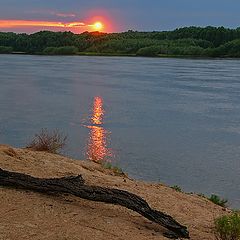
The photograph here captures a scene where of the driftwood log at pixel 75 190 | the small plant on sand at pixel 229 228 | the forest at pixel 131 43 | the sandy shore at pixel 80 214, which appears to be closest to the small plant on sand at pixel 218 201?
the sandy shore at pixel 80 214

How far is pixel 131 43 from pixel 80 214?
87.9 metres

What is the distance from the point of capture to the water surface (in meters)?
12.6

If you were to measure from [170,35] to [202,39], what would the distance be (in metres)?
8.10

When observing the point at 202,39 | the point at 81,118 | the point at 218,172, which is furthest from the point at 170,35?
the point at 218,172

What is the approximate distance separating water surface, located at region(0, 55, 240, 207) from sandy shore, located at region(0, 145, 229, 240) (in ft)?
8.67

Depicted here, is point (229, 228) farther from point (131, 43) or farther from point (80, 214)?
point (131, 43)

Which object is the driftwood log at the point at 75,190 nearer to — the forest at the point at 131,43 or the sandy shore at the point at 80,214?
the sandy shore at the point at 80,214

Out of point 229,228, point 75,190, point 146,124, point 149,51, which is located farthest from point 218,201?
point 149,51

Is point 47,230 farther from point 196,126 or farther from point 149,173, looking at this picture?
point 196,126

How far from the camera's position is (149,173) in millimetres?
12062

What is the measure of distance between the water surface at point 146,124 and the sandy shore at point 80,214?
104 inches

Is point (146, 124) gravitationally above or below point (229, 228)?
below

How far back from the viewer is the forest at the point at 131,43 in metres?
85.3

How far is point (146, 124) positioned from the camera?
63.7 feet
